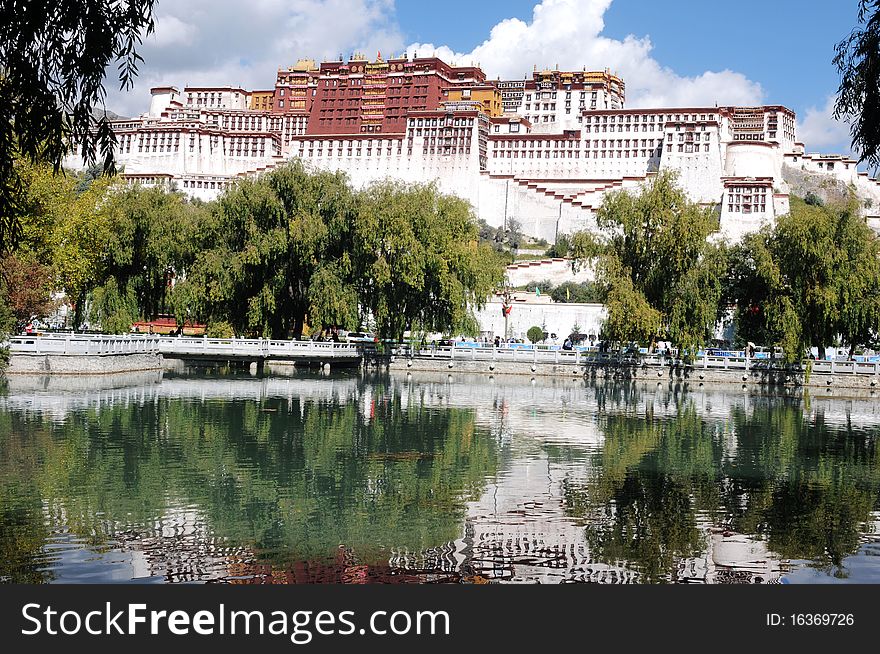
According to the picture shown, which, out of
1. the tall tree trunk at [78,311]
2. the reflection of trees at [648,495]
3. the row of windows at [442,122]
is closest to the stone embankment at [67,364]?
the tall tree trunk at [78,311]

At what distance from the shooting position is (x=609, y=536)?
13961 mm

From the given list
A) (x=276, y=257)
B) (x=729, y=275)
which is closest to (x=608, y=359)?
(x=729, y=275)

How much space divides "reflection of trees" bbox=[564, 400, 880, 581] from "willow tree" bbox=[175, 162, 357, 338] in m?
15.4

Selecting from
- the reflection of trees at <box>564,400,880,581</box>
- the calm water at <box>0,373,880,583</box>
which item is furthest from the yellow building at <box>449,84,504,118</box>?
the reflection of trees at <box>564,400,880,581</box>

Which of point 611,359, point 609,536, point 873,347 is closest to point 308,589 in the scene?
point 609,536

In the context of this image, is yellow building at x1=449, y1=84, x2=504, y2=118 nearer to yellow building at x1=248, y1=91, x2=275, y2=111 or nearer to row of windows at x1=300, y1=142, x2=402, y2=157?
row of windows at x1=300, y1=142, x2=402, y2=157

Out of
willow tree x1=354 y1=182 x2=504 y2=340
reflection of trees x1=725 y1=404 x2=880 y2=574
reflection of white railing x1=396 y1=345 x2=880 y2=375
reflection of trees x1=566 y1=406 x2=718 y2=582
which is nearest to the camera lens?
reflection of trees x1=566 y1=406 x2=718 y2=582

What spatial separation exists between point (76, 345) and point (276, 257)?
8.18 metres

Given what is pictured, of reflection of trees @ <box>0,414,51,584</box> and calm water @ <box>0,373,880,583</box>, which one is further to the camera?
calm water @ <box>0,373,880,583</box>

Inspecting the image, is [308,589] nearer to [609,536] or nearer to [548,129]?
[609,536]

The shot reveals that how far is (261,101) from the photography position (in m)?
117

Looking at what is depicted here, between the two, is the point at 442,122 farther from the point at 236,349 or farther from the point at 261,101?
the point at 236,349

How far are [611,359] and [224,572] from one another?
1173 inches

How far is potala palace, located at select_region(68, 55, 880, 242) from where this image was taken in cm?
9200
